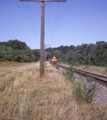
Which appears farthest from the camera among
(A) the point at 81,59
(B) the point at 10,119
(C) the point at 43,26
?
(A) the point at 81,59

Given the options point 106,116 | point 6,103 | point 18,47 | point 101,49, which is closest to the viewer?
point 106,116

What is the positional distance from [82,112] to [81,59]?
222 ft

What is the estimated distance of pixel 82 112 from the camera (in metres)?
2.97

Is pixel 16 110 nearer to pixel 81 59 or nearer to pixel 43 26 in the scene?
pixel 43 26

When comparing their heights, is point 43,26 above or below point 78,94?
above

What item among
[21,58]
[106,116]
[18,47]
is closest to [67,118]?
[106,116]

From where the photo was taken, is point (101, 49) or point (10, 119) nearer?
point (10, 119)

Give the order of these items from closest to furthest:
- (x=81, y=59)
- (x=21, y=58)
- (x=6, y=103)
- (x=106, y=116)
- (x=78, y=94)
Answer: (x=106, y=116), (x=6, y=103), (x=78, y=94), (x=21, y=58), (x=81, y=59)

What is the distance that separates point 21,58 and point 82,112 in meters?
44.3

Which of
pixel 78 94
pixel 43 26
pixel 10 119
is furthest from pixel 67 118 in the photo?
pixel 43 26

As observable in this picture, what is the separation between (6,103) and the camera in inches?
134

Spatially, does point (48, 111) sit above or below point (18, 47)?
below

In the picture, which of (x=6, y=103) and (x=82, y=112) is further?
(x=6, y=103)

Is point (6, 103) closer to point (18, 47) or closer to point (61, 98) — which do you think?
point (61, 98)
